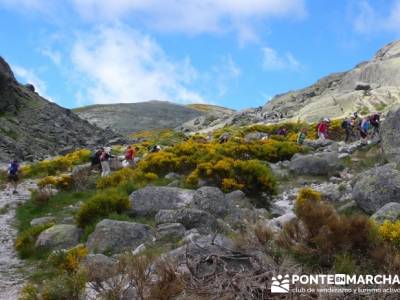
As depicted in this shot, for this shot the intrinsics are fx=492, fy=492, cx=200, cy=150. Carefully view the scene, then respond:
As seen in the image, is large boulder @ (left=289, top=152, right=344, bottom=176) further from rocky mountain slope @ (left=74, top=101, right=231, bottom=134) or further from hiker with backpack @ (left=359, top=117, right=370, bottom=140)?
rocky mountain slope @ (left=74, top=101, right=231, bottom=134)

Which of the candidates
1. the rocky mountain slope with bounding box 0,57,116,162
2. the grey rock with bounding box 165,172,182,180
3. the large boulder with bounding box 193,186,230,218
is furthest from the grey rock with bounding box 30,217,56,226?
the rocky mountain slope with bounding box 0,57,116,162

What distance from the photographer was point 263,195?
15.3 meters

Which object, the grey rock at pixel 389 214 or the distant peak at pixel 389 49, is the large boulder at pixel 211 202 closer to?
the grey rock at pixel 389 214

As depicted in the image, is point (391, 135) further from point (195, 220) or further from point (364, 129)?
point (195, 220)

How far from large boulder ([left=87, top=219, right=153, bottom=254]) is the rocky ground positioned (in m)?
1.57

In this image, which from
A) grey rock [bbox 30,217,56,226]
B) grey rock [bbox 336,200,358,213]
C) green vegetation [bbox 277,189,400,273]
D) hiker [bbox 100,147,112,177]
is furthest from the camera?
hiker [bbox 100,147,112,177]

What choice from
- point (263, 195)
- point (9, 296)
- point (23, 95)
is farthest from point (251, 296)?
point (23, 95)

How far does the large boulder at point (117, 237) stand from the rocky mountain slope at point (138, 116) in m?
97.4

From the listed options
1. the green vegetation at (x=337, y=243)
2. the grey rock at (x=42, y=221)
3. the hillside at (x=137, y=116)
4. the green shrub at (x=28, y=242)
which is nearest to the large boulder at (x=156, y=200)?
the green shrub at (x=28, y=242)

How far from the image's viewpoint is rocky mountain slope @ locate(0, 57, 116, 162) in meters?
41.7

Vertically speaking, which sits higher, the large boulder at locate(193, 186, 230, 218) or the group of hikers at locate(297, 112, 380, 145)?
the group of hikers at locate(297, 112, 380, 145)

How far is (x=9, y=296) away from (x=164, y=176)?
11.6 m

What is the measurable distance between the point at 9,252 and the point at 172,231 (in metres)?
4.21

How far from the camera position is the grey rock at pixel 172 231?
1023 cm
